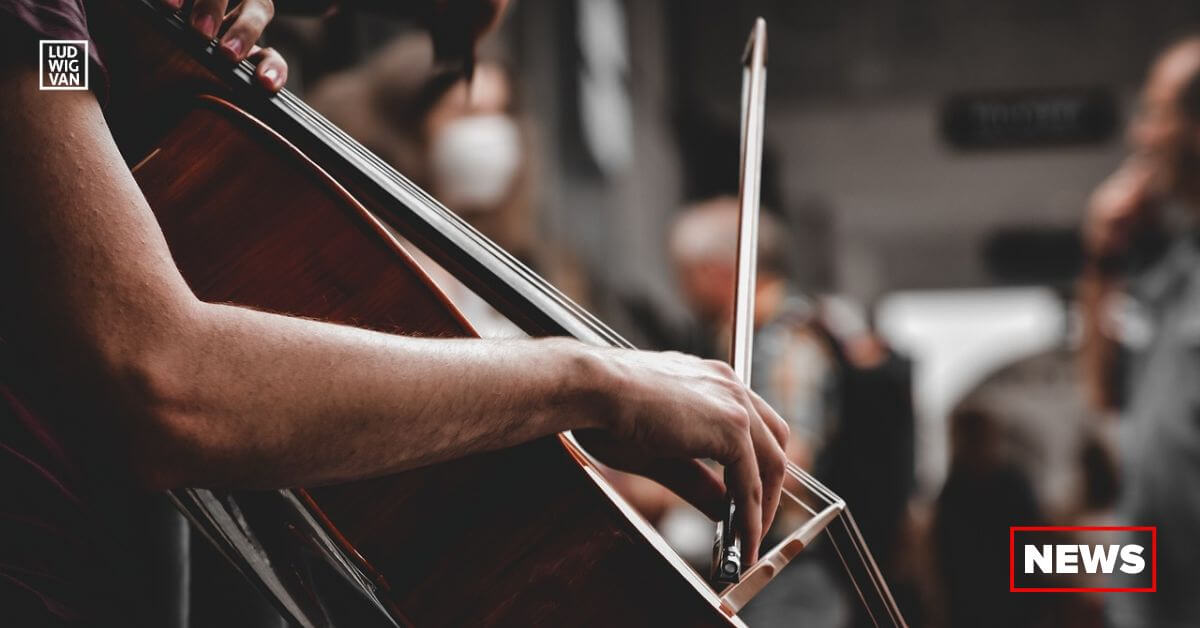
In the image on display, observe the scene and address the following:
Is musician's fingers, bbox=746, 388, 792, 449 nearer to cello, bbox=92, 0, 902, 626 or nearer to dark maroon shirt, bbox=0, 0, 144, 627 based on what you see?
cello, bbox=92, 0, 902, 626

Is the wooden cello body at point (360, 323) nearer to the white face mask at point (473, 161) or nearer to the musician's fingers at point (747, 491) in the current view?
the musician's fingers at point (747, 491)

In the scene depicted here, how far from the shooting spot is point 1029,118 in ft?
26.2

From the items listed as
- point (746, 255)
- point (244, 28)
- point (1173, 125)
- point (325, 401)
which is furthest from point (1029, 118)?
point (325, 401)

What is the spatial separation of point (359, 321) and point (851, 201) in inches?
414

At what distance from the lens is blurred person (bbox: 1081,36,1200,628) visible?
6.48 feet

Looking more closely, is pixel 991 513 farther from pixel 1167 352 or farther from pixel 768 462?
pixel 768 462

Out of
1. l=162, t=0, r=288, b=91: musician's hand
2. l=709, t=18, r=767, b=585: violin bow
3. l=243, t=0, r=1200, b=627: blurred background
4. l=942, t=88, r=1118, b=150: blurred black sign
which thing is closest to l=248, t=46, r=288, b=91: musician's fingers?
l=162, t=0, r=288, b=91: musician's hand

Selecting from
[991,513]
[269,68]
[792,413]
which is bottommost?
[991,513]

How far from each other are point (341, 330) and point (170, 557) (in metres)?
0.30

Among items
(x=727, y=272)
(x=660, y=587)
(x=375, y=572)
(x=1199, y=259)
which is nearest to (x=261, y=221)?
(x=375, y=572)

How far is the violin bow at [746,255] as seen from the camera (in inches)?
29.7

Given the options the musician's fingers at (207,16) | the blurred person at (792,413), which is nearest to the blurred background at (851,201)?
the blurred person at (792,413)

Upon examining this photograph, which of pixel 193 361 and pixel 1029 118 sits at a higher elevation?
pixel 193 361

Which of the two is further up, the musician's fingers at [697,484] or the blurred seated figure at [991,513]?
the musician's fingers at [697,484]
